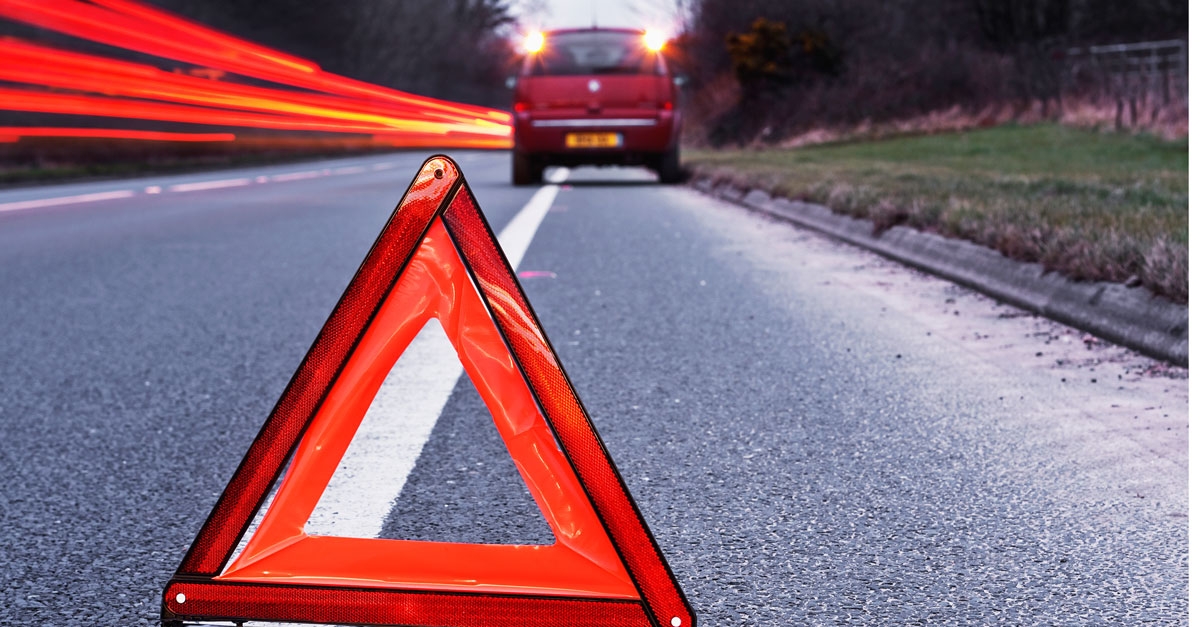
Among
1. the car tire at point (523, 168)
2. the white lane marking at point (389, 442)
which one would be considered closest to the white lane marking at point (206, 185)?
the car tire at point (523, 168)

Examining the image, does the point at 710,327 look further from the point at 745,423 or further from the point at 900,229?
the point at 900,229

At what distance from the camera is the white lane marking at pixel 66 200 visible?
1527cm

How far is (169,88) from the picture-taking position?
105 ft

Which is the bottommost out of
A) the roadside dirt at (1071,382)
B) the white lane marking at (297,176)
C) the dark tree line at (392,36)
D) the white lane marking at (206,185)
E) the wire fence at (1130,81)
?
the white lane marking at (297,176)

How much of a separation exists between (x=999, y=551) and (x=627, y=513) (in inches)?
41.4

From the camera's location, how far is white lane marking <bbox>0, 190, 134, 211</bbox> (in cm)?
1527

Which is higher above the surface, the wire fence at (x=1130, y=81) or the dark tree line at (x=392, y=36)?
the dark tree line at (x=392, y=36)

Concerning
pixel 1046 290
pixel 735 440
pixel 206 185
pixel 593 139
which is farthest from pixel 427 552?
pixel 206 185

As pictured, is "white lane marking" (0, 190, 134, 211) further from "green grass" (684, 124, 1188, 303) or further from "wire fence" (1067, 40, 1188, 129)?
"wire fence" (1067, 40, 1188, 129)

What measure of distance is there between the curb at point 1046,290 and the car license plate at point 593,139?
301 inches

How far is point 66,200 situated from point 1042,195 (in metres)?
11.0

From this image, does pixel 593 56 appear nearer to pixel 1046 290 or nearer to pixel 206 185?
pixel 206 185

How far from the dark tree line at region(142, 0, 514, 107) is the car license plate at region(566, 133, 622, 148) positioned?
116 ft

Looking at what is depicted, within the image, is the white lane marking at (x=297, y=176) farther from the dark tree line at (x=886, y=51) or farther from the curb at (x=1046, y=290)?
the curb at (x=1046, y=290)
